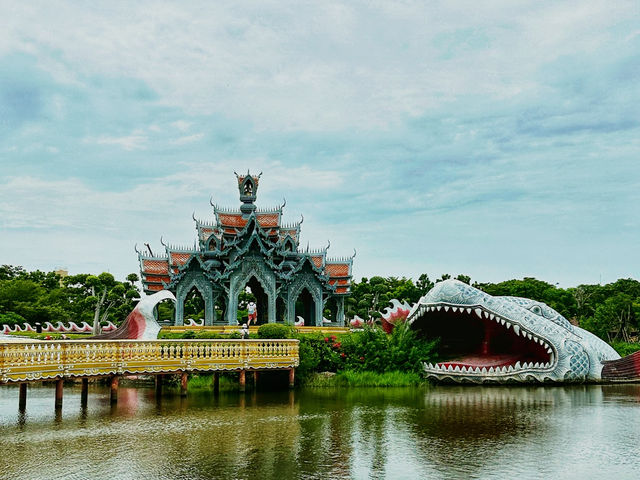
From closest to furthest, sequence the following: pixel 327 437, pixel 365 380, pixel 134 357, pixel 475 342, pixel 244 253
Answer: pixel 327 437 → pixel 134 357 → pixel 365 380 → pixel 475 342 → pixel 244 253

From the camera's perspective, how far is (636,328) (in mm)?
42312

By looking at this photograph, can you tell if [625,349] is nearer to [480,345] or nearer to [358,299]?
[480,345]

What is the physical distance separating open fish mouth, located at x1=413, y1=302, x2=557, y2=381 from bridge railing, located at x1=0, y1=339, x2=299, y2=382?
14.1 ft

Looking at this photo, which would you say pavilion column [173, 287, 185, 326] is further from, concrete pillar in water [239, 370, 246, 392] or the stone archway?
concrete pillar in water [239, 370, 246, 392]

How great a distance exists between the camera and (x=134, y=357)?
15727 millimetres

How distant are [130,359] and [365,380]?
7.12 metres

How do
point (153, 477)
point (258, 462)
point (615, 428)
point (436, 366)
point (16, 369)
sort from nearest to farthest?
point (153, 477)
point (258, 462)
point (615, 428)
point (16, 369)
point (436, 366)

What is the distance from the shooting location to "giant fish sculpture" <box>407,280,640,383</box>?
19.0m

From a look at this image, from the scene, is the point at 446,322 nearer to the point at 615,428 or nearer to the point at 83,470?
the point at 615,428

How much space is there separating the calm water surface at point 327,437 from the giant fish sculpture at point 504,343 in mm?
2257

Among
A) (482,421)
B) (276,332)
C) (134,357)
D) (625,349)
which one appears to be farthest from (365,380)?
(625,349)

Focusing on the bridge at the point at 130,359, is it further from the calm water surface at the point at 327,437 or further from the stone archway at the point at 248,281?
the stone archway at the point at 248,281

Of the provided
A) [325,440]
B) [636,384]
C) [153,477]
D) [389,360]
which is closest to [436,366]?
[389,360]

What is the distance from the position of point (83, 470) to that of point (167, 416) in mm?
Result: 4876
